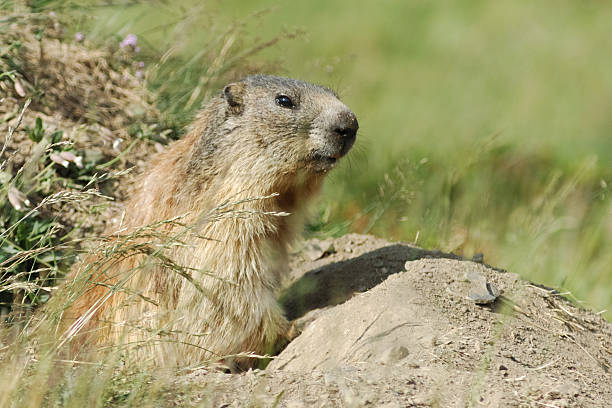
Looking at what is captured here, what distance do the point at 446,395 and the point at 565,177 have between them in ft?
16.7

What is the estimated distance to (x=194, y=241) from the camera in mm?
4098

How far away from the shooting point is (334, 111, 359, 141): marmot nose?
162 inches

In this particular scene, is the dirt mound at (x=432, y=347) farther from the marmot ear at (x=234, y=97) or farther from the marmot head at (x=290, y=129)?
the marmot ear at (x=234, y=97)

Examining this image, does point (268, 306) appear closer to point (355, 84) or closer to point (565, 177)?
point (565, 177)

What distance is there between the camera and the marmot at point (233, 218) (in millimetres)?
4078

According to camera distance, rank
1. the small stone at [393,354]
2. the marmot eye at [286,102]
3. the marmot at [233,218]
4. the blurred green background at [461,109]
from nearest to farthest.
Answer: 1. the small stone at [393,354]
2. the marmot at [233,218]
3. the marmot eye at [286,102]
4. the blurred green background at [461,109]

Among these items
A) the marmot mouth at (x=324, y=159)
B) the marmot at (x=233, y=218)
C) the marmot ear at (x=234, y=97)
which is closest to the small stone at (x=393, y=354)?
the marmot at (x=233, y=218)

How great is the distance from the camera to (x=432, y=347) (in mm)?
3361

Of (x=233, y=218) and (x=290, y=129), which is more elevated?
(x=290, y=129)

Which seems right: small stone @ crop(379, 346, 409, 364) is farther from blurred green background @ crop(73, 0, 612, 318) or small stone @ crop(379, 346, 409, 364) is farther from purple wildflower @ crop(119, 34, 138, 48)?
purple wildflower @ crop(119, 34, 138, 48)

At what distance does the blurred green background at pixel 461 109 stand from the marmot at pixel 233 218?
21.9 inches

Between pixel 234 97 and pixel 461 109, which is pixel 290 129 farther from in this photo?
pixel 461 109

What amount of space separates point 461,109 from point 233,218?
5970 millimetres

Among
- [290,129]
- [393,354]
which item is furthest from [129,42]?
[393,354]
